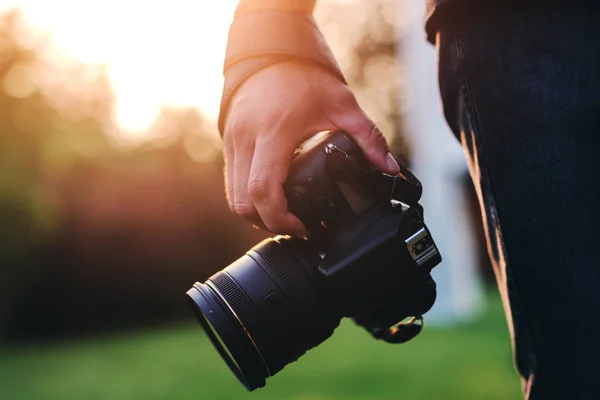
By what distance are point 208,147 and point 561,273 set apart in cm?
1695

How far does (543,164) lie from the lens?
815 mm

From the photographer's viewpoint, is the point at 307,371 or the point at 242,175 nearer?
the point at 242,175

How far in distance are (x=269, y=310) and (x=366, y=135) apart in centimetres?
31

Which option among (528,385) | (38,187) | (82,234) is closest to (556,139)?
(528,385)

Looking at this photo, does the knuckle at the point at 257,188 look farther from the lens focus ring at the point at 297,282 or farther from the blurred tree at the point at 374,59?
the blurred tree at the point at 374,59

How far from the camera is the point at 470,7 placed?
0.86m

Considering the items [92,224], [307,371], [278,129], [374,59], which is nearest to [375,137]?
[278,129]

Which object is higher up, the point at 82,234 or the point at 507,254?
the point at 507,254

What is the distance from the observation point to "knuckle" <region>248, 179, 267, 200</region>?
3.24 ft

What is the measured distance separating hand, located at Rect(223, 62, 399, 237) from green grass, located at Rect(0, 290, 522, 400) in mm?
2565

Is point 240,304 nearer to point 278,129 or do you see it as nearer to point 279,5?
point 278,129

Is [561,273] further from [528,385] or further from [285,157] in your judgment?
[285,157]

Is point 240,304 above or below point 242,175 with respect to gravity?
below

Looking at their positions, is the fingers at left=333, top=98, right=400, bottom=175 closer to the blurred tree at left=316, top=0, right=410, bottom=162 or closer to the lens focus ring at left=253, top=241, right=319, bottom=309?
the lens focus ring at left=253, top=241, right=319, bottom=309
